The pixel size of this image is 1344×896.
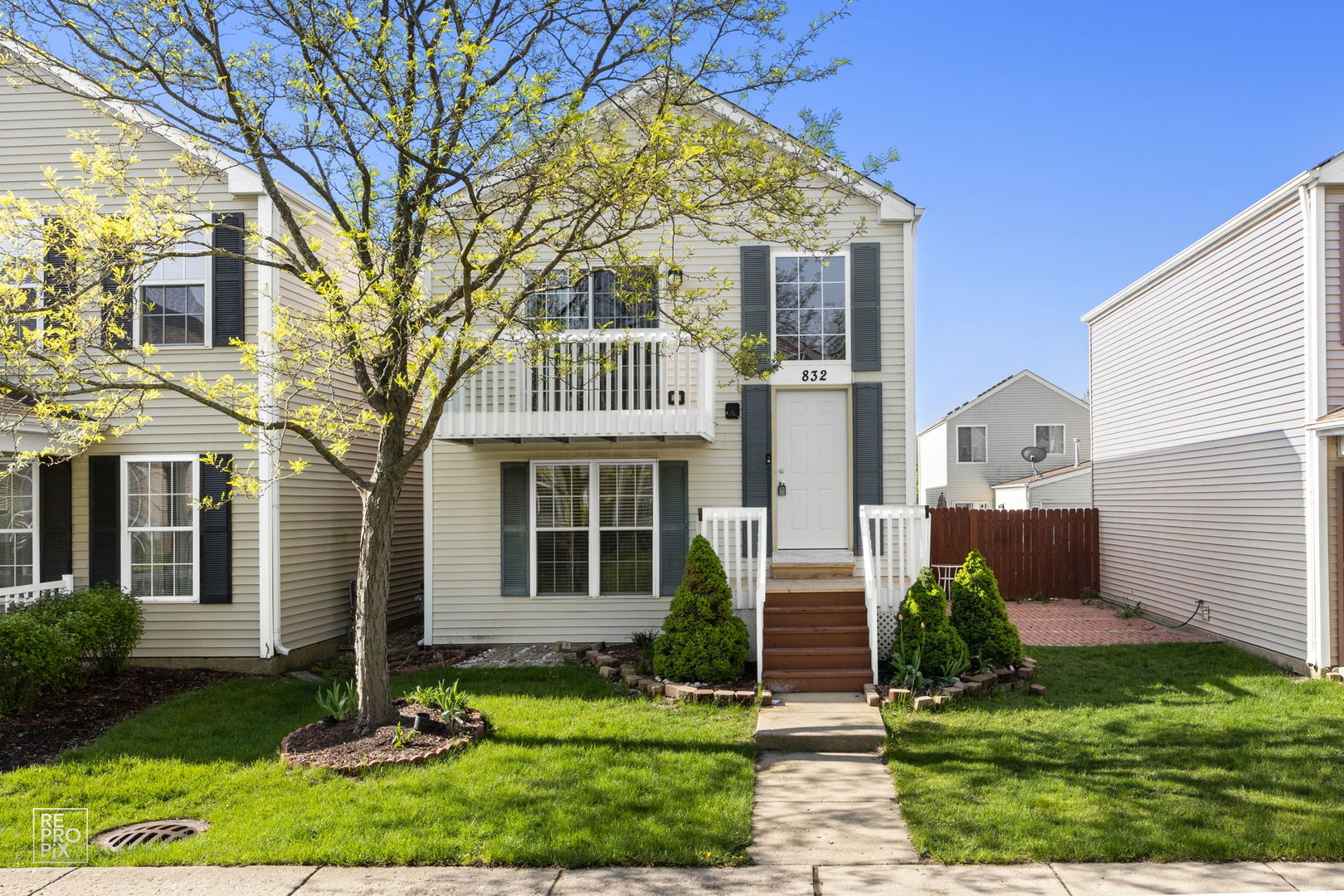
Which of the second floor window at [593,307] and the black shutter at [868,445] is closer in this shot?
the black shutter at [868,445]

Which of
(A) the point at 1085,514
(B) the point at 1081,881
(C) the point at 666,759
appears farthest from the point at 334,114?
(A) the point at 1085,514

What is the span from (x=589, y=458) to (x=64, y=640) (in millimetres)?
5824

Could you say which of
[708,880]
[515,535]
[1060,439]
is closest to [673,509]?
[515,535]

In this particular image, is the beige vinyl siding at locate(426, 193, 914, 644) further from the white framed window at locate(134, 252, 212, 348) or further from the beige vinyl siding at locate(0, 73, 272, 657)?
the white framed window at locate(134, 252, 212, 348)

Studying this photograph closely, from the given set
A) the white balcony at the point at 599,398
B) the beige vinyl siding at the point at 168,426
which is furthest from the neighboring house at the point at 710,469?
the beige vinyl siding at the point at 168,426

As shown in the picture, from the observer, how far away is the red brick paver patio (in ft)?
38.7

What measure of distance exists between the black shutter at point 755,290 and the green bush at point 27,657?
806 cm

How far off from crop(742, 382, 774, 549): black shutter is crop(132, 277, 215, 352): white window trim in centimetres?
651

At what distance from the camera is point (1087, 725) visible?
7.29m

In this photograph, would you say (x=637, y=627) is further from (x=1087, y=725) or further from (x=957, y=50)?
(x=957, y=50)

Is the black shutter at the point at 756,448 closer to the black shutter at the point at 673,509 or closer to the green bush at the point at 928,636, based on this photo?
the black shutter at the point at 673,509

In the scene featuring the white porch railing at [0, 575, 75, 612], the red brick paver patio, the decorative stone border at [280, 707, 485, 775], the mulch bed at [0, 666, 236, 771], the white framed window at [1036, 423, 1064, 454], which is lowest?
the red brick paver patio

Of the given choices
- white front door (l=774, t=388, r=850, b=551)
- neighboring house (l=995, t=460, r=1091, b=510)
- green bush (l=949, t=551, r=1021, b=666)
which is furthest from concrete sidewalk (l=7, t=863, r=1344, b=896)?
neighboring house (l=995, t=460, r=1091, b=510)

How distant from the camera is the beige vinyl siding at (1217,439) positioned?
9836 millimetres
